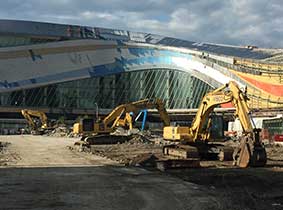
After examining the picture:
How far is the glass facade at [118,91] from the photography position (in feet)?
370

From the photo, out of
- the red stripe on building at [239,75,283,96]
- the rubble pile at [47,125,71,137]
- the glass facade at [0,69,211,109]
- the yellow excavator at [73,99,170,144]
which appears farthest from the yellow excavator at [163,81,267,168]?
the glass facade at [0,69,211,109]

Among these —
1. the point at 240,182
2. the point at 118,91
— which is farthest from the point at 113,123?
the point at 118,91

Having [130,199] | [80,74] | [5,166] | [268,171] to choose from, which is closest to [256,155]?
[268,171]

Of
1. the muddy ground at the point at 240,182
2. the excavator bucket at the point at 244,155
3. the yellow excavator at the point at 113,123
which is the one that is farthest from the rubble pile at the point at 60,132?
the excavator bucket at the point at 244,155

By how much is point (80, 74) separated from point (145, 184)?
99735 millimetres

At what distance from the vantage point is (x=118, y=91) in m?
121

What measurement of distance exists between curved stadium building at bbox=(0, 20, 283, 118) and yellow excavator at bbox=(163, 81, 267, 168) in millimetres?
75304

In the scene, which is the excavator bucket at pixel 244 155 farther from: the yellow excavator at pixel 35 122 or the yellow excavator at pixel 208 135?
the yellow excavator at pixel 35 122

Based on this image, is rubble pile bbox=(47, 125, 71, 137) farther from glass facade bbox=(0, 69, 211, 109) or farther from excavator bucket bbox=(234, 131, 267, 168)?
excavator bucket bbox=(234, 131, 267, 168)

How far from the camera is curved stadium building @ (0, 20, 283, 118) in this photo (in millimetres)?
110188

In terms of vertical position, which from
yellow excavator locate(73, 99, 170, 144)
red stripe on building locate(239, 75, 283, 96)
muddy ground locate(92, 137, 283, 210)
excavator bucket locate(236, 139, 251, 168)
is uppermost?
red stripe on building locate(239, 75, 283, 96)

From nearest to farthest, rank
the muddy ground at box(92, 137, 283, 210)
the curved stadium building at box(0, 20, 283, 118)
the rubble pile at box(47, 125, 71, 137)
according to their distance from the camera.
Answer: the muddy ground at box(92, 137, 283, 210), the rubble pile at box(47, 125, 71, 137), the curved stadium building at box(0, 20, 283, 118)

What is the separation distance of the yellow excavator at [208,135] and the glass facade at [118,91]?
8074 cm

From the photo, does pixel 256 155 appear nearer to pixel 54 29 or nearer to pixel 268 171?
pixel 268 171
